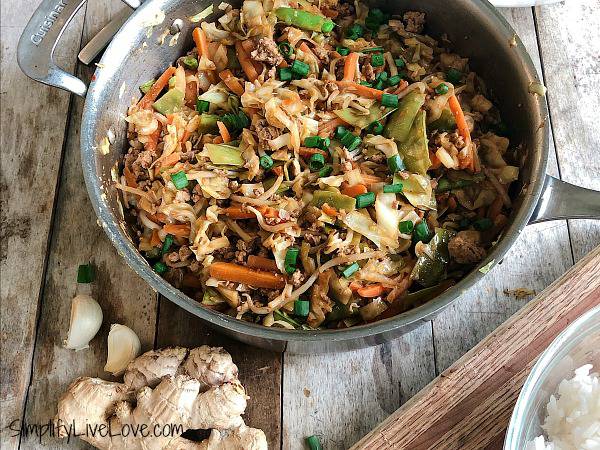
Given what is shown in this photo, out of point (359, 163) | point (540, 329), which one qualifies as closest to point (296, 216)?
point (359, 163)

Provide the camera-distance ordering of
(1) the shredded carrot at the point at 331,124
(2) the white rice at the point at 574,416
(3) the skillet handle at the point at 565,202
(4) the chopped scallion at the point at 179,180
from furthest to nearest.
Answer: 1. (1) the shredded carrot at the point at 331,124
2. (4) the chopped scallion at the point at 179,180
3. (3) the skillet handle at the point at 565,202
4. (2) the white rice at the point at 574,416

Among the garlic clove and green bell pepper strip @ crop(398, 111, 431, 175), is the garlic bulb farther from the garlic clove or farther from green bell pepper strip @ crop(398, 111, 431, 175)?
green bell pepper strip @ crop(398, 111, 431, 175)

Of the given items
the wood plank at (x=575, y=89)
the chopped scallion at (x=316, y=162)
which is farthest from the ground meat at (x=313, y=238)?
the wood plank at (x=575, y=89)

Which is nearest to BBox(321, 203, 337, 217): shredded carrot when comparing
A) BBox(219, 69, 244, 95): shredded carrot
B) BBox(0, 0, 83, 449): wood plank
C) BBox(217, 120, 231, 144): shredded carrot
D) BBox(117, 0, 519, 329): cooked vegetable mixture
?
BBox(117, 0, 519, 329): cooked vegetable mixture

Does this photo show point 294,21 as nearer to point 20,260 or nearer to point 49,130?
point 49,130

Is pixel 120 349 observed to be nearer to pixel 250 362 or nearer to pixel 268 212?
pixel 250 362

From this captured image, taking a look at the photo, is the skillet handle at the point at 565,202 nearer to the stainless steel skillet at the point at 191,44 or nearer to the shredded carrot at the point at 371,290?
the stainless steel skillet at the point at 191,44
